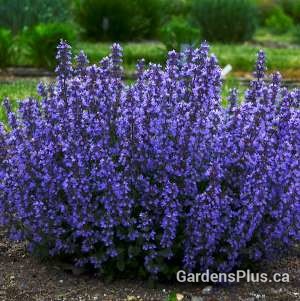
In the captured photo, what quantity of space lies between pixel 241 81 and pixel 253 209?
23.1 feet

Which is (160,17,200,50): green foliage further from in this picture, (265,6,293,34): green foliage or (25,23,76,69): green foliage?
(265,6,293,34): green foliage

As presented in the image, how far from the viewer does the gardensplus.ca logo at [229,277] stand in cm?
369

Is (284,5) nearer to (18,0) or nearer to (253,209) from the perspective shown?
(18,0)

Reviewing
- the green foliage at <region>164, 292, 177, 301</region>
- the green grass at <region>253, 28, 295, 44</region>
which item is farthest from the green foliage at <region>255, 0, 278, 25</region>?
the green foliage at <region>164, 292, 177, 301</region>

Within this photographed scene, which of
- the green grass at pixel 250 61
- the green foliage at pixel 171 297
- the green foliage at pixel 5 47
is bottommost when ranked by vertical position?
the green grass at pixel 250 61

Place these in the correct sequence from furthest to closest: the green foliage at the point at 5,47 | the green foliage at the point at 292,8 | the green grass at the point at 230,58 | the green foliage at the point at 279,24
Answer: the green foliage at the point at 292,8
the green foliage at the point at 279,24
the green grass at the point at 230,58
the green foliage at the point at 5,47

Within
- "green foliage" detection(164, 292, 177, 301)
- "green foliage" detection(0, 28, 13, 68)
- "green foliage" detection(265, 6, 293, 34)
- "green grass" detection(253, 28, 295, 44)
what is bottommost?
"green grass" detection(253, 28, 295, 44)

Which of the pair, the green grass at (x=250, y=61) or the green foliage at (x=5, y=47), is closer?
the green foliage at (x=5, y=47)

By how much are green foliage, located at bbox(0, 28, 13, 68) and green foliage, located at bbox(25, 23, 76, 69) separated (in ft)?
0.93

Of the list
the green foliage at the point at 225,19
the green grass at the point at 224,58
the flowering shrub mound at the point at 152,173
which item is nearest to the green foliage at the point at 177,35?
the green grass at the point at 224,58

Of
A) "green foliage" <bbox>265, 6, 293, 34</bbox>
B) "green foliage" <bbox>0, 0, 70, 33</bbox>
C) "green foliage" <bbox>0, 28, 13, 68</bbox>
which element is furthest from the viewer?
"green foliage" <bbox>265, 6, 293, 34</bbox>

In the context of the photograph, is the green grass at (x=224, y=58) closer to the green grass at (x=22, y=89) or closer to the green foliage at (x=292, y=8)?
the green grass at (x=22, y=89)

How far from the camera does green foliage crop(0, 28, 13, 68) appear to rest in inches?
418

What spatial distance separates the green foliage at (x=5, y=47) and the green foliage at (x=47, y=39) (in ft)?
0.93
